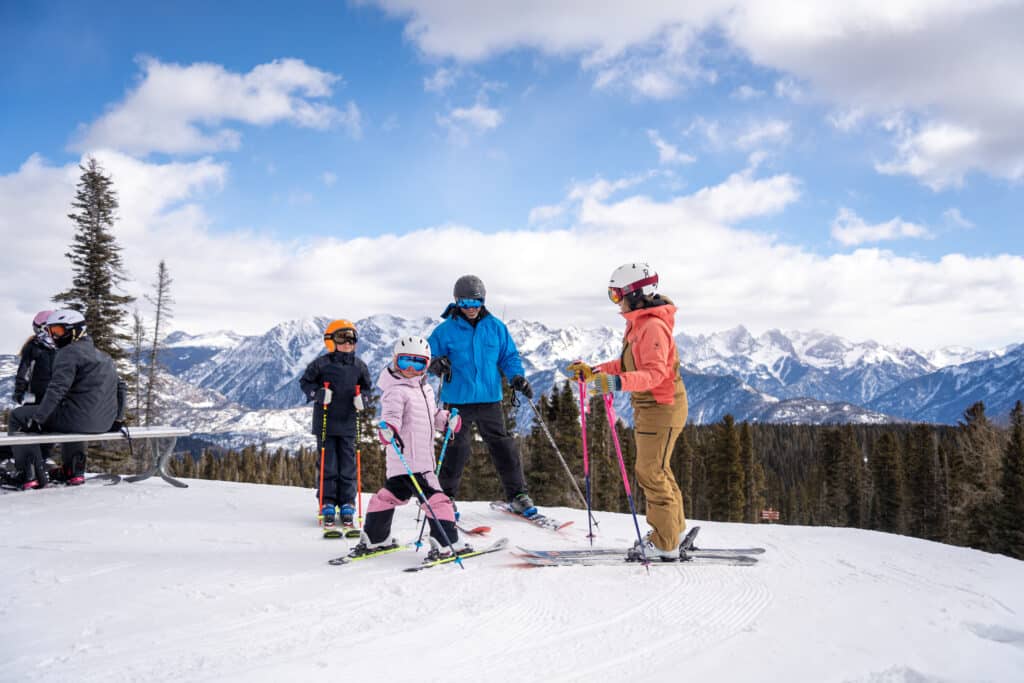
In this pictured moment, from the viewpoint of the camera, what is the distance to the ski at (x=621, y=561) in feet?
17.1

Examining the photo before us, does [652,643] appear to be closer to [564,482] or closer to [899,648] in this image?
[899,648]

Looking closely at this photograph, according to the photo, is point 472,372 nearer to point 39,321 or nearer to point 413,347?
point 413,347

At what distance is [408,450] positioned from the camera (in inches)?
215

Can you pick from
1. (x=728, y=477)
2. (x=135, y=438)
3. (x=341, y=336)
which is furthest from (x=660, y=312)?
(x=728, y=477)

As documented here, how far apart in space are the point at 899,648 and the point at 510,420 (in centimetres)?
2205

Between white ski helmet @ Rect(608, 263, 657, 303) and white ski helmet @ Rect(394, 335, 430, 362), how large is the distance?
185 cm

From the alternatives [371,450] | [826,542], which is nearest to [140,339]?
[371,450]

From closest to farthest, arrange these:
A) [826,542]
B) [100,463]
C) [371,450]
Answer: [826,542] → [100,463] → [371,450]

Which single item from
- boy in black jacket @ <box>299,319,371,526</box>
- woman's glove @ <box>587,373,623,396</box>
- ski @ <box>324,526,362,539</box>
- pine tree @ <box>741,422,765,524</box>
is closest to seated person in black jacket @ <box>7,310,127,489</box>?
boy in black jacket @ <box>299,319,371,526</box>

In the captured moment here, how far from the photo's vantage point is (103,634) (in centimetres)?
360

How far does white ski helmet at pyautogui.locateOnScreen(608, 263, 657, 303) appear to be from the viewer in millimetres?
5406

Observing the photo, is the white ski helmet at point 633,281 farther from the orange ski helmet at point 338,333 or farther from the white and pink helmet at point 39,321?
the white and pink helmet at point 39,321

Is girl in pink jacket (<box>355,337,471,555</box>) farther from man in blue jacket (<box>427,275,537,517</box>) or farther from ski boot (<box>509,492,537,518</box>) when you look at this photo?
ski boot (<box>509,492,537,518</box>)

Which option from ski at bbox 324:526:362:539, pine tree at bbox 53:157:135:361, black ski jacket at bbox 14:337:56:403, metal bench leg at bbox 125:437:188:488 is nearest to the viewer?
ski at bbox 324:526:362:539
